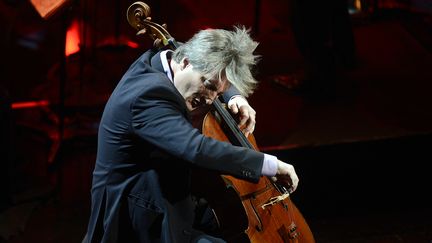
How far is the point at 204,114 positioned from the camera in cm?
266

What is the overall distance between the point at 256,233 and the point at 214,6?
4.31m

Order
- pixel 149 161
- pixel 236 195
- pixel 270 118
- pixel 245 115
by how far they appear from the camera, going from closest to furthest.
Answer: pixel 149 161 < pixel 236 195 < pixel 245 115 < pixel 270 118

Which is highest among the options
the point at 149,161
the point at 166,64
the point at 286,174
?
the point at 166,64

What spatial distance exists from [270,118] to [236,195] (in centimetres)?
218

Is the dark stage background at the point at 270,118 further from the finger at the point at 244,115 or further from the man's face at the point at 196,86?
the man's face at the point at 196,86

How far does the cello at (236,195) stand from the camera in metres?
2.59

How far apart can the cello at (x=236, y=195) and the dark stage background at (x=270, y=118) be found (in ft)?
4.18

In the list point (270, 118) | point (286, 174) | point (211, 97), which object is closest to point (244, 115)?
point (211, 97)

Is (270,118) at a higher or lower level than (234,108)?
lower

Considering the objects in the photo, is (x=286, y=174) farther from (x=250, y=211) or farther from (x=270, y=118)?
(x=270, y=118)

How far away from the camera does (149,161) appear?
2.38 metres

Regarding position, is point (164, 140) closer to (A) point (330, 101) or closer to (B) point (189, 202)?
(B) point (189, 202)

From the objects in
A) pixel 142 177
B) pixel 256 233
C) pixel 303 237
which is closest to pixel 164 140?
pixel 142 177

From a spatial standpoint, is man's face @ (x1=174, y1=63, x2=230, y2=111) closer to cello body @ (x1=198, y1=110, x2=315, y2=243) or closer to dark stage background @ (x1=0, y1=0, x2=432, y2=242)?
cello body @ (x1=198, y1=110, x2=315, y2=243)
